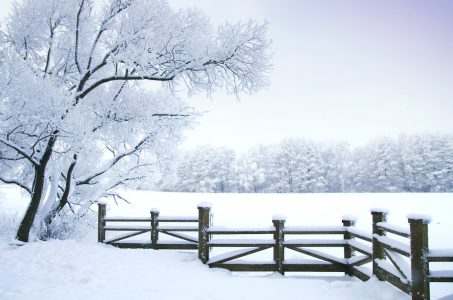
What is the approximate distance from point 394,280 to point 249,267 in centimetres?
297

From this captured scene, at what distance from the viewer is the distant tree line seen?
65.7m

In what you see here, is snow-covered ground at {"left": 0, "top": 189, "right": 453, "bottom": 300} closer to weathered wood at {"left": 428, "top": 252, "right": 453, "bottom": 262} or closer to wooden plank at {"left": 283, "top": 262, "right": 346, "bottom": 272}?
wooden plank at {"left": 283, "top": 262, "right": 346, "bottom": 272}

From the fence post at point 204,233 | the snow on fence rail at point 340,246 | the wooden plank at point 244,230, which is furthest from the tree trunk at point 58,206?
the wooden plank at point 244,230

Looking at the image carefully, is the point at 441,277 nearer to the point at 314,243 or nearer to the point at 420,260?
the point at 420,260

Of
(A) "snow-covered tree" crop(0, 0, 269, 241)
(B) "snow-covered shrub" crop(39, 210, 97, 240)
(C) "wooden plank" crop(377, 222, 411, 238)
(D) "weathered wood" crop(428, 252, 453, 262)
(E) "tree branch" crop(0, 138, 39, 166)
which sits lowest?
(B) "snow-covered shrub" crop(39, 210, 97, 240)

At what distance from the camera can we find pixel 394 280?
5.68 metres

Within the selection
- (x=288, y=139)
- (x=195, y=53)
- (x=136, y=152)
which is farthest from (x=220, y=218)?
(x=288, y=139)

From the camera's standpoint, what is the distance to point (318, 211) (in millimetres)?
25359

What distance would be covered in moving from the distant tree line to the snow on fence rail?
6184 centimetres

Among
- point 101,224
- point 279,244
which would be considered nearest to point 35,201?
point 101,224

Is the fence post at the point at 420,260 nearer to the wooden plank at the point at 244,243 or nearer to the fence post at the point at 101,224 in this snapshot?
the wooden plank at the point at 244,243

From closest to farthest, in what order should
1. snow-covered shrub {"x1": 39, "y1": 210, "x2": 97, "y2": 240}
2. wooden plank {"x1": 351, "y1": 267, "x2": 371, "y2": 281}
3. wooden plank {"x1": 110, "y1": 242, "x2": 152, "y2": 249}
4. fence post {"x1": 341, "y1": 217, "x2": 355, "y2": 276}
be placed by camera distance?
1. wooden plank {"x1": 351, "y1": 267, "x2": 371, "y2": 281}
2. fence post {"x1": 341, "y1": 217, "x2": 355, "y2": 276}
3. wooden plank {"x1": 110, "y1": 242, "x2": 152, "y2": 249}
4. snow-covered shrub {"x1": 39, "y1": 210, "x2": 97, "y2": 240}

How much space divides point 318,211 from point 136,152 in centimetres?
1690

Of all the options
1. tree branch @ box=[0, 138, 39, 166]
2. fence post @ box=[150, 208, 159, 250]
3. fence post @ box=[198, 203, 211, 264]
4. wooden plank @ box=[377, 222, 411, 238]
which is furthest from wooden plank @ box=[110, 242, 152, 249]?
wooden plank @ box=[377, 222, 411, 238]
